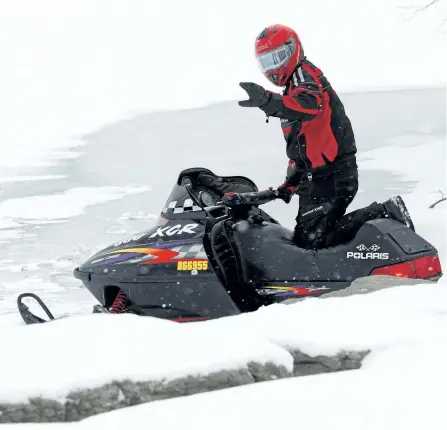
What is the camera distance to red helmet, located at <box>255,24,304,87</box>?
13.6 ft

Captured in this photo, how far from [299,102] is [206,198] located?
876mm

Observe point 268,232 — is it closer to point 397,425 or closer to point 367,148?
point 397,425

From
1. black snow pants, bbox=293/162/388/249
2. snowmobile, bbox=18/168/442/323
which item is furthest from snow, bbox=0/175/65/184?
black snow pants, bbox=293/162/388/249

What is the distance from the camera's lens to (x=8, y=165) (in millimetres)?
14922

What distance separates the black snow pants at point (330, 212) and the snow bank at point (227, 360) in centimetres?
137

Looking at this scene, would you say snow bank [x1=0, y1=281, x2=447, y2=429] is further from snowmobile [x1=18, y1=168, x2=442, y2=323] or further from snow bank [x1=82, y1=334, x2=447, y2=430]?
snowmobile [x1=18, y1=168, x2=442, y2=323]

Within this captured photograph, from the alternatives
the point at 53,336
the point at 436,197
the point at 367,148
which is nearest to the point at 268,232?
the point at 53,336

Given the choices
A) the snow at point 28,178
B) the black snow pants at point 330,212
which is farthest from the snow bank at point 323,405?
the snow at point 28,178

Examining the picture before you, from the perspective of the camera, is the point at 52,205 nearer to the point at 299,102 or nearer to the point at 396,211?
the point at 299,102

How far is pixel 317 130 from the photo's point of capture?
4.16 m

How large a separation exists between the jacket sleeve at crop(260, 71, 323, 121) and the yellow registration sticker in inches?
36.6

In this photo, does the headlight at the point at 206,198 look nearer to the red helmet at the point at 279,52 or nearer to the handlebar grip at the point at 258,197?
the handlebar grip at the point at 258,197

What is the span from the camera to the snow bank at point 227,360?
1.98 meters

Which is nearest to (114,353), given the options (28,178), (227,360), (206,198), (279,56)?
(227,360)
